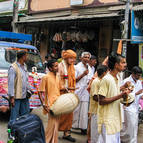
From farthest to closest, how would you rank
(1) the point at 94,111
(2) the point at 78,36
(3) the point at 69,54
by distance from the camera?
(2) the point at 78,36 < (3) the point at 69,54 < (1) the point at 94,111

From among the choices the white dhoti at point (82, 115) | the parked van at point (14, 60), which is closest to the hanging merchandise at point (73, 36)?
the parked van at point (14, 60)

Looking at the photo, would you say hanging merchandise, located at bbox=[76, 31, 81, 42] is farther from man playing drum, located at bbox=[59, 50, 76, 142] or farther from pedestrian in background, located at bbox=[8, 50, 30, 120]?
pedestrian in background, located at bbox=[8, 50, 30, 120]

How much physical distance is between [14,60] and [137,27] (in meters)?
4.29

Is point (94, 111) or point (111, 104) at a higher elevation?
point (111, 104)

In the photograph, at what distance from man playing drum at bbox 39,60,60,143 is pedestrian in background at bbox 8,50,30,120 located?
0.56 metres

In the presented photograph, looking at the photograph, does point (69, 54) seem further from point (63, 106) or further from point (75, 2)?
point (75, 2)

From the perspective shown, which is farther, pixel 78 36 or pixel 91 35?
pixel 91 35

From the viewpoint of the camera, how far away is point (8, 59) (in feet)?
24.8

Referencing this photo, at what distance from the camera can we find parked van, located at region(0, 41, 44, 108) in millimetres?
6711

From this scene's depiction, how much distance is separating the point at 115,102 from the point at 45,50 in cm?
1157

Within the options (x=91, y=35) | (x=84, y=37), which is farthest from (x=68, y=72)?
(x=91, y=35)

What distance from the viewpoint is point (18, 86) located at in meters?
5.19

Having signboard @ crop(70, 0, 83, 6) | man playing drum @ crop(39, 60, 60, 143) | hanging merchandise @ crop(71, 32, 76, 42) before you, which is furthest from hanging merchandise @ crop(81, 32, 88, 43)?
man playing drum @ crop(39, 60, 60, 143)

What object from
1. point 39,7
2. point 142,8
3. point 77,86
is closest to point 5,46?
point 77,86
